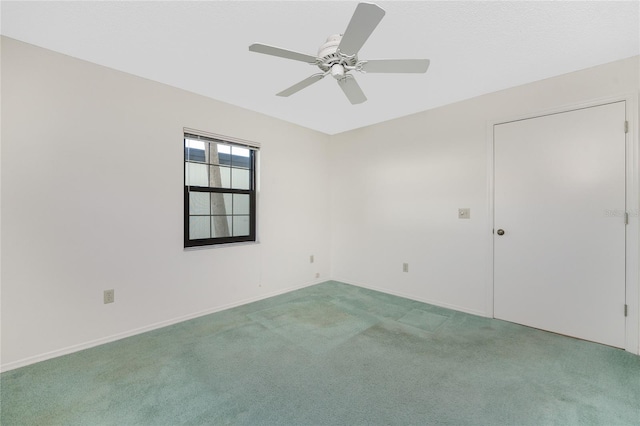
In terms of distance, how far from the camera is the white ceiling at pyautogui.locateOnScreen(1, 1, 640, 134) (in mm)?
1693

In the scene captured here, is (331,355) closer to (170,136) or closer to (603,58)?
(170,136)

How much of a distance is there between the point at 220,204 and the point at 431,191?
258cm

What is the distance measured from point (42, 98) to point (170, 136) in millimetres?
916

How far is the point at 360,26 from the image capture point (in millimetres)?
1354

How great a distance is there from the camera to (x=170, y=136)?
9.09 ft

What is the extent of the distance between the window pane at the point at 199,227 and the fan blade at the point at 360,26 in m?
2.33

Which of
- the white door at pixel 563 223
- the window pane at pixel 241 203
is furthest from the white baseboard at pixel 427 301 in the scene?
the window pane at pixel 241 203

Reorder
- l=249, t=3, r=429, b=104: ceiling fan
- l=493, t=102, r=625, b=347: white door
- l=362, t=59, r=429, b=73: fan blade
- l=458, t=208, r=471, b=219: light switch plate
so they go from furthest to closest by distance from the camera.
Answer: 1. l=458, t=208, r=471, b=219: light switch plate
2. l=493, t=102, r=625, b=347: white door
3. l=362, t=59, r=429, b=73: fan blade
4. l=249, t=3, r=429, b=104: ceiling fan

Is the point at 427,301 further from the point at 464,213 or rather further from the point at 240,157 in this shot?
the point at 240,157

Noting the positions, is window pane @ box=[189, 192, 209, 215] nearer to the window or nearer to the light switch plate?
the window

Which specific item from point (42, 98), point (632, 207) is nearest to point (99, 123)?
point (42, 98)

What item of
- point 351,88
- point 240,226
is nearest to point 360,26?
point 351,88

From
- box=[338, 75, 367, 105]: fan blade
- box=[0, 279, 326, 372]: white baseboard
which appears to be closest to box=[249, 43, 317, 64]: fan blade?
box=[338, 75, 367, 105]: fan blade

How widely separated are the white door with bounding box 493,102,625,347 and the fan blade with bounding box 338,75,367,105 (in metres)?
1.70
